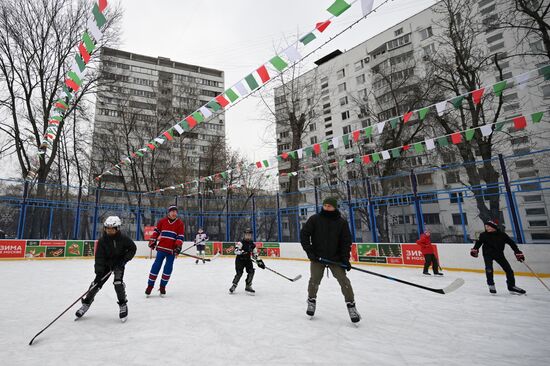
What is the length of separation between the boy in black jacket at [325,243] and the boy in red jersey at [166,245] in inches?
120

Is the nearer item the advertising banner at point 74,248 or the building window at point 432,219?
the advertising banner at point 74,248

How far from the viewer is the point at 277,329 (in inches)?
145

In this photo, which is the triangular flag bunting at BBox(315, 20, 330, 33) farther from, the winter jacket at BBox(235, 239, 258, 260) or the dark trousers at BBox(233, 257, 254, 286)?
the dark trousers at BBox(233, 257, 254, 286)

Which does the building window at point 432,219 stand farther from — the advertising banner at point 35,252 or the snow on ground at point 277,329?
the advertising banner at point 35,252

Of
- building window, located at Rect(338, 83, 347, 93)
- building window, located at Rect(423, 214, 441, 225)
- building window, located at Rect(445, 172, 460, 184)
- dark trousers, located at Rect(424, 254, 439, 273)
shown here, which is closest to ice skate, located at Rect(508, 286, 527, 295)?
dark trousers, located at Rect(424, 254, 439, 273)

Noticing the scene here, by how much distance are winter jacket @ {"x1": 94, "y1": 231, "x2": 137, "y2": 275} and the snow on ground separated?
79 cm

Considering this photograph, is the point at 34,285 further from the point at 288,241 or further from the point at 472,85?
the point at 472,85

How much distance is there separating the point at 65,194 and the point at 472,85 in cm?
2240

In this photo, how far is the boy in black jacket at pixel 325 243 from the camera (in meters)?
4.18

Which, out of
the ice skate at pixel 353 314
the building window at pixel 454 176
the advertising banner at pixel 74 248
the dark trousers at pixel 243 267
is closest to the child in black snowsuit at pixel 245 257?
the dark trousers at pixel 243 267

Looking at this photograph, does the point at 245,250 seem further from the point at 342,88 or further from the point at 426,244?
the point at 342,88

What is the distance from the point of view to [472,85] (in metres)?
14.8

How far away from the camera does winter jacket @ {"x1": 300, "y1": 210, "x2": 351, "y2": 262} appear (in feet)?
13.8

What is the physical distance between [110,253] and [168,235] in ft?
5.36
